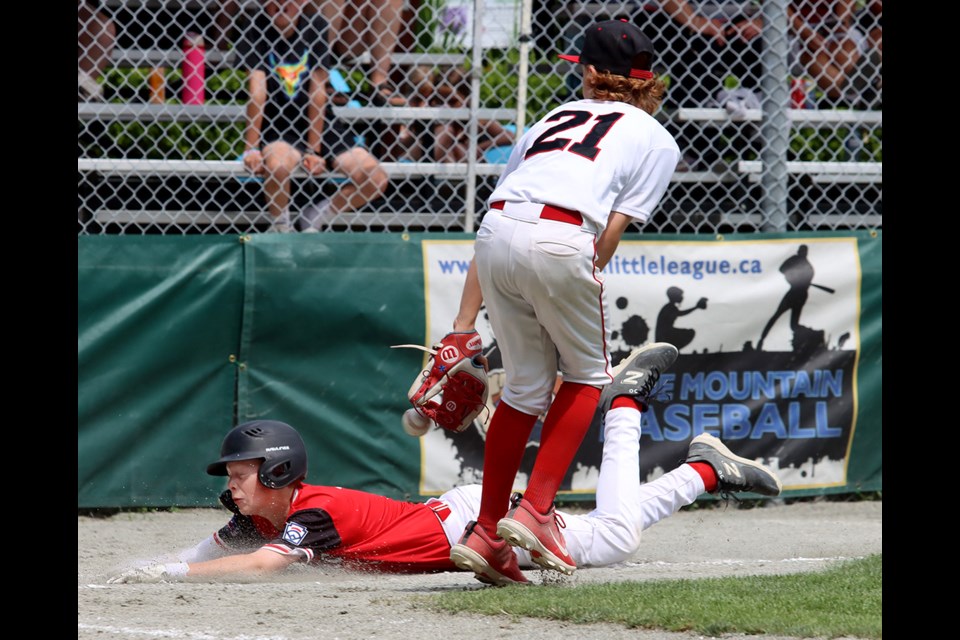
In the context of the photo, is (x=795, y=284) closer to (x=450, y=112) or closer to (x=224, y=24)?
(x=450, y=112)

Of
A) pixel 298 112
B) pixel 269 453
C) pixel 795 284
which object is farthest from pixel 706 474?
pixel 298 112

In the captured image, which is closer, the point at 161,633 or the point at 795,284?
the point at 161,633

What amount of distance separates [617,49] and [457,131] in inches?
120

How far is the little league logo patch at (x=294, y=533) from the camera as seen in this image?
4363 millimetres

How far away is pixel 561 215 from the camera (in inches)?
158

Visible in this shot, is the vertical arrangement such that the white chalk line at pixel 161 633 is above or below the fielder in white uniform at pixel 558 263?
below

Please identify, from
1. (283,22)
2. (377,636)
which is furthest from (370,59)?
(377,636)

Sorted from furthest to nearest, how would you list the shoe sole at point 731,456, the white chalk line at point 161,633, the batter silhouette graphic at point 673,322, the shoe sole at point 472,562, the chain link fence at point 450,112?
the chain link fence at point 450,112 < the batter silhouette graphic at point 673,322 < the shoe sole at point 731,456 < the shoe sole at point 472,562 < the white chalk line at point 161,633

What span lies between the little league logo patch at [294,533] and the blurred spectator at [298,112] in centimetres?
286

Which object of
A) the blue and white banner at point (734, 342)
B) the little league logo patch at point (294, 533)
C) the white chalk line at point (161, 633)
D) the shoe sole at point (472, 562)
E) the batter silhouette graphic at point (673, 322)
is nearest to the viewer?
the white chalk line at point (161, 633)

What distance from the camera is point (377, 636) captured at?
132 inches

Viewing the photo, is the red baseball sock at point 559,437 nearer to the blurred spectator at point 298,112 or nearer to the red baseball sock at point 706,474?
the red baseball sock at point 706,474

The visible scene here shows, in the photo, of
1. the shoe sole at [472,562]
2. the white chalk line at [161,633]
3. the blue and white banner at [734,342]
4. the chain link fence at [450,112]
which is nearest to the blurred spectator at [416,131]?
the chain link fence at [450,112]

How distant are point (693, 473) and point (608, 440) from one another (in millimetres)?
386
